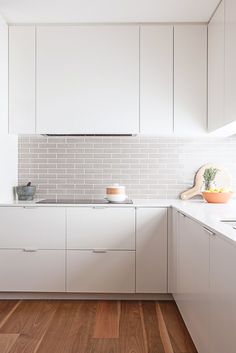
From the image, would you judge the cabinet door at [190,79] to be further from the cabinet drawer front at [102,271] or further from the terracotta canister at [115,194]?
the cabinet drawer front at [102,271]

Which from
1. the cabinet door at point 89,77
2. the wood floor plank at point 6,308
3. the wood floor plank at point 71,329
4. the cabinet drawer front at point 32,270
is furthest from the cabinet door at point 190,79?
the wood floor plank at point 6,308

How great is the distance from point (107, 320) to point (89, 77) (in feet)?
6.50

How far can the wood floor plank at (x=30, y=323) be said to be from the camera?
236 cm

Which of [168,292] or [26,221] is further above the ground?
[26,221]

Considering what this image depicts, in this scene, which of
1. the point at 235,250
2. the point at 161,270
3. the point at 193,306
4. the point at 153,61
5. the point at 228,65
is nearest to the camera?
the point at 235,250

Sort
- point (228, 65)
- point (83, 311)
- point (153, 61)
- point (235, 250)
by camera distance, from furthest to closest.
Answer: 1. point (153, 61)
2. point (83, 311)
3. point (228, 65)
4. point (235, 250)

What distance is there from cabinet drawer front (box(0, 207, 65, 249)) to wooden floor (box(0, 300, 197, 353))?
0.48m

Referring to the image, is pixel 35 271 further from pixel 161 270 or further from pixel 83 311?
pixel 161 270

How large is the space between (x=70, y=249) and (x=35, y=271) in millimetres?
337

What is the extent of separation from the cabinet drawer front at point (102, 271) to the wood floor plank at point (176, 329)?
0.32m

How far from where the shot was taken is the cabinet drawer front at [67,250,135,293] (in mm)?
3127

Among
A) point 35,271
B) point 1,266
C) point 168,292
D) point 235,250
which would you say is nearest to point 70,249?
point 35,271

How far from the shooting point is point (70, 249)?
10.3 ft

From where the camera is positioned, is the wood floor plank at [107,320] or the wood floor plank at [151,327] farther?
the wood floor plank at [107,320]
